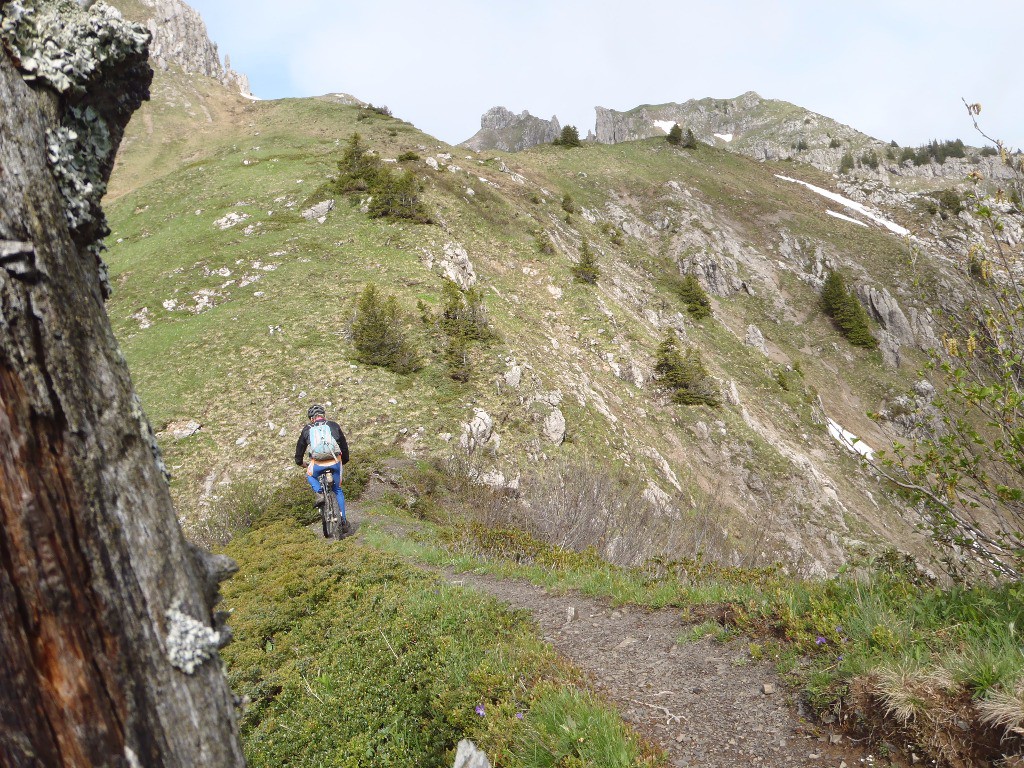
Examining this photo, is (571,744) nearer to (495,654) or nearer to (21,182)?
(495,654)

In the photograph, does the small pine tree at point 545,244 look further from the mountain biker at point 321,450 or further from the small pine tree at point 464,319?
the mountain biker at point 321,450

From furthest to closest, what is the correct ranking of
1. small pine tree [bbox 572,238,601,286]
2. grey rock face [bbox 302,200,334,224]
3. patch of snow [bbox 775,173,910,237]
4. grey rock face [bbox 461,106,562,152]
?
grey rock face [bbox 461,106,562,152]
patch of snow [bbox 775,173,910,237]
small pine tree [bbox 572,238,601,286]
grey rock face [bbox 302,200,334,224]

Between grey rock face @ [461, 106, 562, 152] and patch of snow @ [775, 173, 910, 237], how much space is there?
298 ft

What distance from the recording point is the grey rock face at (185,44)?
78000mm

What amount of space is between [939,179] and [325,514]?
405 feet

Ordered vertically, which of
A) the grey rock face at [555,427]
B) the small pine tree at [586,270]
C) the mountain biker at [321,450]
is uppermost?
the small pine tree at [586,270]

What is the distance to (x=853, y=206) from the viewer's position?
2472 inches

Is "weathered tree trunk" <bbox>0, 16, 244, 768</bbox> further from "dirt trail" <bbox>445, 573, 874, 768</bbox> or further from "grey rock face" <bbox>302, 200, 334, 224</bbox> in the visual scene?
"grey rock face" <bbox>302, 200, 334, 224</bbox>

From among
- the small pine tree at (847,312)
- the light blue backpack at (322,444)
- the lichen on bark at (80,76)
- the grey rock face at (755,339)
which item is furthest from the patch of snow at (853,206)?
the lichen on bark at (80,76)

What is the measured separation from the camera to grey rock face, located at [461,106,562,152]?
496ft

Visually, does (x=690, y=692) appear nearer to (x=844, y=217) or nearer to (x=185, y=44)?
(x=844, y=217)

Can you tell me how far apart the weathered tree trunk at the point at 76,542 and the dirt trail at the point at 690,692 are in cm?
353

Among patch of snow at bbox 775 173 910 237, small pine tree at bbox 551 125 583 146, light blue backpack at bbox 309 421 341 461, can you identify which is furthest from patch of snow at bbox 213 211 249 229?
patch of snow at bbox 775 173 910 237

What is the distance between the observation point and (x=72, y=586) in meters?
1.60
